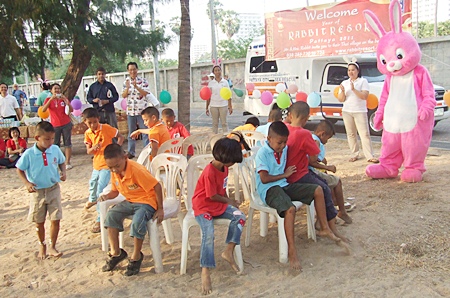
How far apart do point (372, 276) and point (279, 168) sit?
3.90 feet

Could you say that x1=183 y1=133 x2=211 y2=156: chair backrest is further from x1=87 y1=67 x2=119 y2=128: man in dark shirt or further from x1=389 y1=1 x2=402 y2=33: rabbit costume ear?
x1=87 y1=67 x2=119 y2=128: man in dark shirt

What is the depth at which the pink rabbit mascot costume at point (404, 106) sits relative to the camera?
5848 mm

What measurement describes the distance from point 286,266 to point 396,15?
406cm

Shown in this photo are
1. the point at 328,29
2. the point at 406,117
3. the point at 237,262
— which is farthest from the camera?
the point at 328,29

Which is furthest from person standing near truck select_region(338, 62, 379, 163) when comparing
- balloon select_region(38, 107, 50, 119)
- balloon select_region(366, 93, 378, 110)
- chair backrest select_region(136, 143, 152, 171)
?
balloon select_region(38, 107, 50, 119)

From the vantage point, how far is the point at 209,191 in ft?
11.8

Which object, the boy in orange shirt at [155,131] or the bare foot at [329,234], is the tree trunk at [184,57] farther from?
the bare foot at [329,234]

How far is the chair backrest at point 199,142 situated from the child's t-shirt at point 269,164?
6.48 ft

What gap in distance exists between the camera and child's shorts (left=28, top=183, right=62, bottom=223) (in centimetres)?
420

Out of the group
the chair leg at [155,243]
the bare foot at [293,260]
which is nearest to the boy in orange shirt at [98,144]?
the chair leg at [155,243]

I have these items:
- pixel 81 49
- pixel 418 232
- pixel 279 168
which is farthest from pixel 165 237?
pixel 81 49

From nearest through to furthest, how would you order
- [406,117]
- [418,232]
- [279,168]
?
[279,168], [418,232], [406,117]

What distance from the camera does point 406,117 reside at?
5.93 m

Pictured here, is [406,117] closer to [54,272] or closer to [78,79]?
[54,272]
